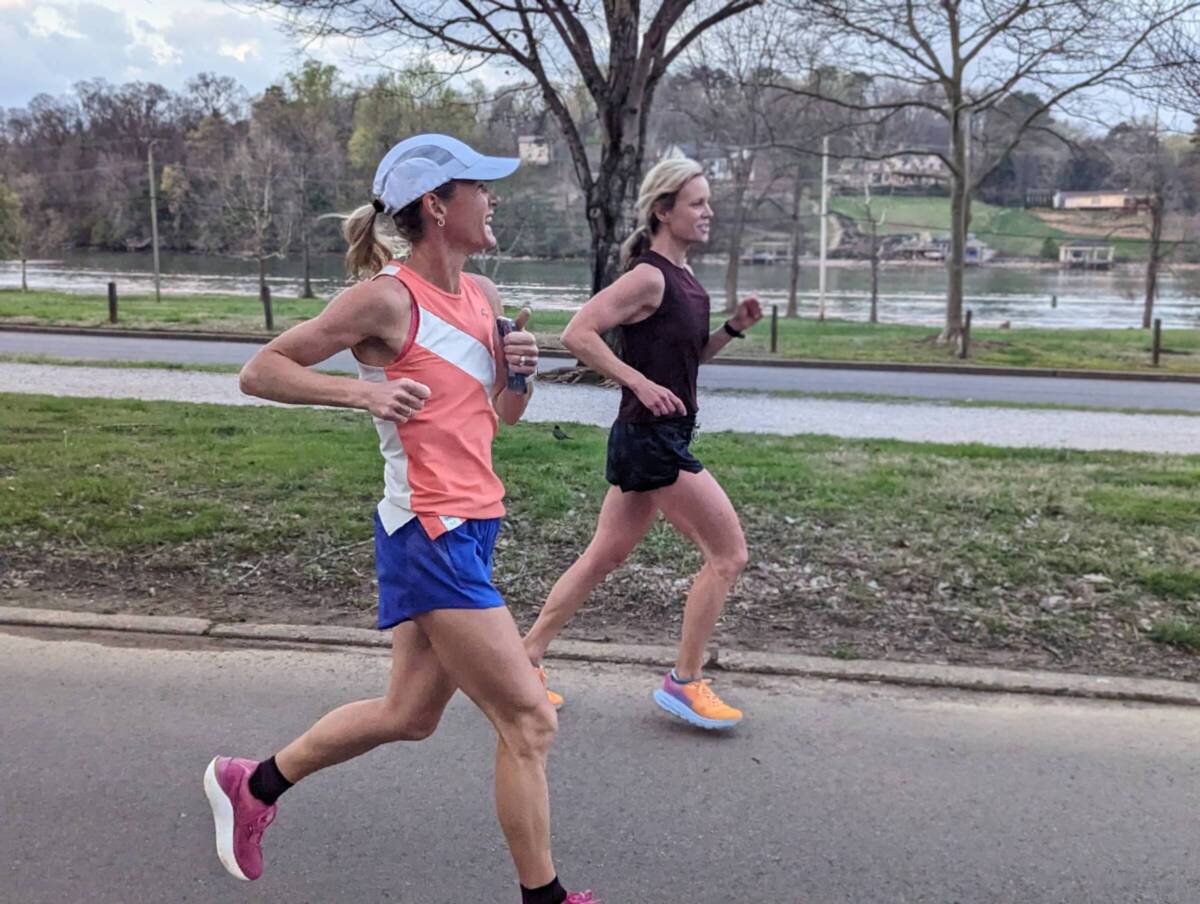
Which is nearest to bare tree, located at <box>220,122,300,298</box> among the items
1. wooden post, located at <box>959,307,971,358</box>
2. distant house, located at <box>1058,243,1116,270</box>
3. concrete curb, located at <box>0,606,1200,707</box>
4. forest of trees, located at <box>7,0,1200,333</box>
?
forest of trees, located at <box>7,0,1200,333</box>

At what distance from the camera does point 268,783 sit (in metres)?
2.74

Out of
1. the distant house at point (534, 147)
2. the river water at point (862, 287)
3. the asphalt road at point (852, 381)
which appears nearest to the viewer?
the asphalt road at point (852, 381)

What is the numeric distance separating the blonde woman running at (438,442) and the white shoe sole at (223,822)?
52cm

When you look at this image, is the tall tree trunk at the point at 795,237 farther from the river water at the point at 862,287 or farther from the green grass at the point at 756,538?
the green grass at the point at 756,538

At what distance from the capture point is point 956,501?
644 centimetres

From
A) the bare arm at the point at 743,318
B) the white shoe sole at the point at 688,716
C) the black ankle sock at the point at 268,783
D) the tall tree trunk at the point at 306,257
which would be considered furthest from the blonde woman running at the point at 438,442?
the tall tree trunk at the point at 306,257

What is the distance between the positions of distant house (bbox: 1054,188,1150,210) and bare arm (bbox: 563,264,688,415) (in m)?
32.5

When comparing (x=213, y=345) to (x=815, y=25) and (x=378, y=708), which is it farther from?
(x=378, y=708)

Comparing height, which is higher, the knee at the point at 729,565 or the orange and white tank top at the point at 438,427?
the orange and white tank top at the point at 438,427

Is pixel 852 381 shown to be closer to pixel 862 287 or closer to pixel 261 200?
pixel 261 200

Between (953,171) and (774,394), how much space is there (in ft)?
38.0

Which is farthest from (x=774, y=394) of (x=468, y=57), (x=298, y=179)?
(x=298, y=179)

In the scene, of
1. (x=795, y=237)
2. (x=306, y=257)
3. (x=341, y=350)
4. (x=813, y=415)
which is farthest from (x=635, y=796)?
(x=795, y=237)

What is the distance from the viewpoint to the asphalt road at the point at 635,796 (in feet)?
9.05
